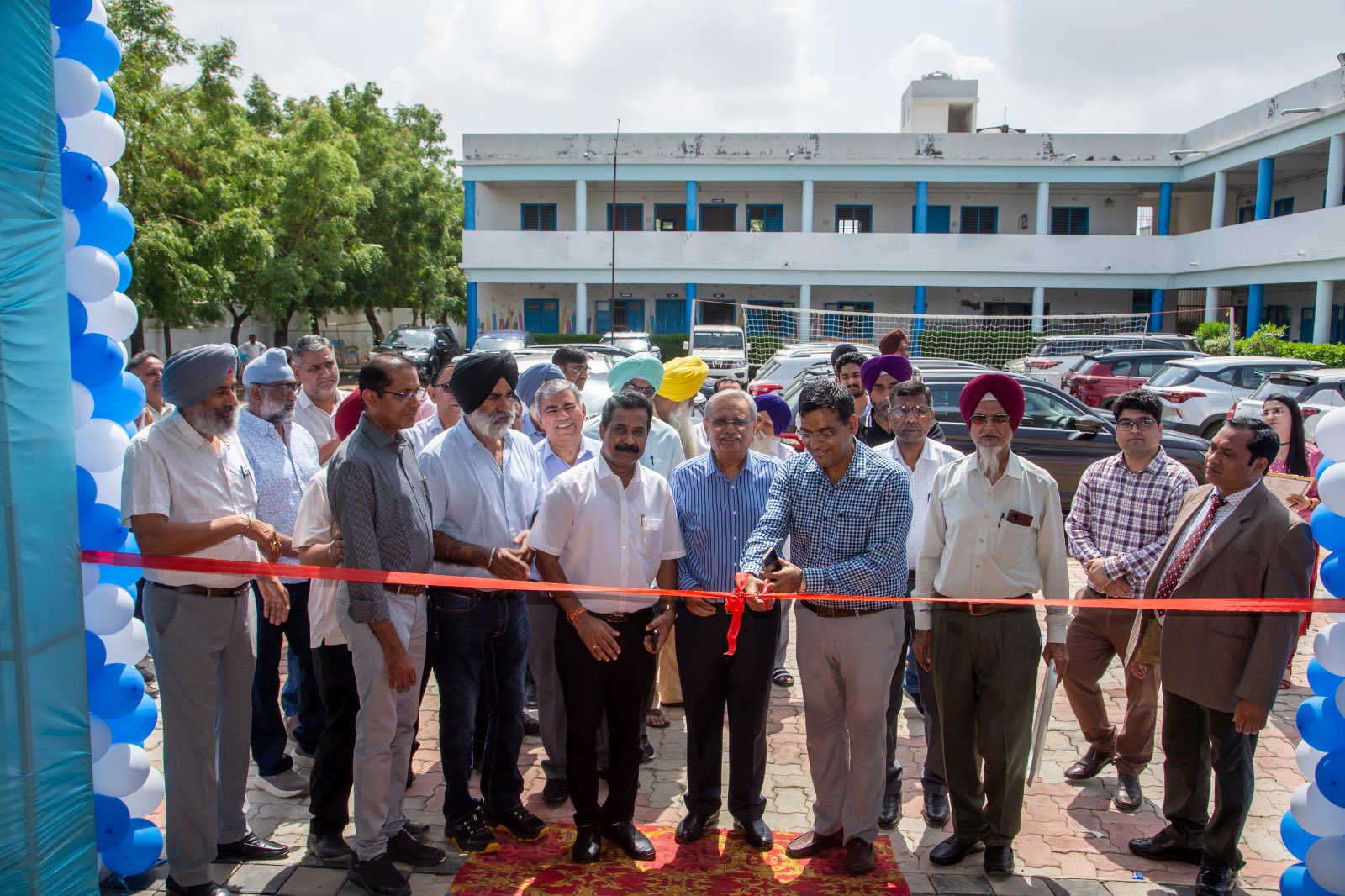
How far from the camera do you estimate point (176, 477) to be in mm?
3631

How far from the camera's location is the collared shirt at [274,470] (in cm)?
477

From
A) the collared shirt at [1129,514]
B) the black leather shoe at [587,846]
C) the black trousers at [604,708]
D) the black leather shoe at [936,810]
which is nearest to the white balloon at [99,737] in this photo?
the black trousers at [604,708]

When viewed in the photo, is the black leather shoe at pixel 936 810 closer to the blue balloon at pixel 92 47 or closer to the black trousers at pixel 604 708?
the black trousers at pixel 604 708

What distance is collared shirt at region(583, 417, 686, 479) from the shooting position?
5496 mm

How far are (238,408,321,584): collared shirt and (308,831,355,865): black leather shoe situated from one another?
1.35 m

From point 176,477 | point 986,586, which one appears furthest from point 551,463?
point 986,586

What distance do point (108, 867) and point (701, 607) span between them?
99.8 inches

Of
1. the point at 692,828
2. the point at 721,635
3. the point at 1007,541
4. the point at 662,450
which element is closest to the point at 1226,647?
the point at 1007,541

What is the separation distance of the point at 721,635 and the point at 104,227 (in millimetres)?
2931

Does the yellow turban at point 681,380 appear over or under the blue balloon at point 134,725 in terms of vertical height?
over

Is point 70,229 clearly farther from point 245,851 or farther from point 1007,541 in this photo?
point 1007,541

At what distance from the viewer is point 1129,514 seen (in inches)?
187

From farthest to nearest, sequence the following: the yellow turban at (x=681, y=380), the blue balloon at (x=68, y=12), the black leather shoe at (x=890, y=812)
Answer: the yellow turban at (x=681, y=380) → the black leather shoe at (x=890, y=812) → the blue balloon at (x=68, y=12)

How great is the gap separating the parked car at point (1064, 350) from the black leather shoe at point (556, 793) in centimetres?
1673
